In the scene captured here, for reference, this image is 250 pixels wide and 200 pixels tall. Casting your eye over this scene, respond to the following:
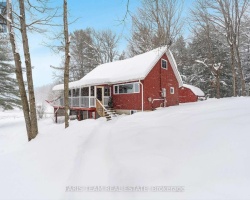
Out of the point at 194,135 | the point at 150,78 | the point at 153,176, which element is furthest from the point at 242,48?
the point at 153,176

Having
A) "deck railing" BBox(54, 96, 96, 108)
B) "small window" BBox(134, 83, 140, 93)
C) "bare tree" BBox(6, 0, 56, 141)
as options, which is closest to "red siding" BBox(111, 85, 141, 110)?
"small window" BBox(134, 83, 140, 93)

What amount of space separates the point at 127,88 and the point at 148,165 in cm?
1446

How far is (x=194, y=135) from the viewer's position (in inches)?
236

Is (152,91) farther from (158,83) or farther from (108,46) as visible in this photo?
(108,46)

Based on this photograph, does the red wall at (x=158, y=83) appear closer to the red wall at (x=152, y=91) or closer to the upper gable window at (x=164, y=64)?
the red wall at (x=152, y=91)

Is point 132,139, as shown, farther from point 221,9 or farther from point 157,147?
point 221,9

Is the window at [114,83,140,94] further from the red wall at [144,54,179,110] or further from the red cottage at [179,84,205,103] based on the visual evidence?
the red cottage at [179,84,205,103]

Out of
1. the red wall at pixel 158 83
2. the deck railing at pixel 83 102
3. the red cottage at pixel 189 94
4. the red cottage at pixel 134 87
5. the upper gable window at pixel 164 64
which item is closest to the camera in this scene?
the red cottage at pixel 134 87

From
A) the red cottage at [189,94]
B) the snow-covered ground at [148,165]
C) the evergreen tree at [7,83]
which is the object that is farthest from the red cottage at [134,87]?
the snow-covered ground at [148,165]

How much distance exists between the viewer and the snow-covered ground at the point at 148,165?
406 centimetres

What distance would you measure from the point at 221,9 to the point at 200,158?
20.6 meters

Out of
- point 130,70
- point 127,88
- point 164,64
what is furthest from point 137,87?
point 164,64

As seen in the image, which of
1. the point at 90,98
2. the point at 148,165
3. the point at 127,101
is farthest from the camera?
the point at 127,101

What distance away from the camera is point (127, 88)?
19.1m
